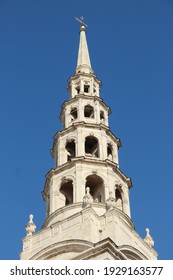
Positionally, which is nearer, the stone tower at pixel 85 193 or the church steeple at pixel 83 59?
the stone tower at pixel 85 193

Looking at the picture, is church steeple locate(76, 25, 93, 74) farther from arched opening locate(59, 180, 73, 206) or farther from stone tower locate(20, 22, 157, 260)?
arched opening locate(59, 180, 73, 206)

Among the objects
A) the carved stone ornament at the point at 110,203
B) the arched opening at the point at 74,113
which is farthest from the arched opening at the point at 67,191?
the arched opening at the point at 74,113

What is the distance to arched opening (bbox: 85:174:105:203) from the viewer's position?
1777 inches

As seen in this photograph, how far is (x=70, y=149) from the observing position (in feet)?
163

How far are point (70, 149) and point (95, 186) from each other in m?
4.71

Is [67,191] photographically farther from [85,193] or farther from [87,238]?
[87,238]

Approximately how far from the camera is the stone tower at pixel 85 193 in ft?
128

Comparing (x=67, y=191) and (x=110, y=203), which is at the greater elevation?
(x=67, y=191)

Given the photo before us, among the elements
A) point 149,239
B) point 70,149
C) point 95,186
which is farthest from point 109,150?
point 149,239

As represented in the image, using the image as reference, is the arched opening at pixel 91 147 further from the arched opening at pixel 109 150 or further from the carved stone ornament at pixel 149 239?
the carved stone ornament at pixel 149 239

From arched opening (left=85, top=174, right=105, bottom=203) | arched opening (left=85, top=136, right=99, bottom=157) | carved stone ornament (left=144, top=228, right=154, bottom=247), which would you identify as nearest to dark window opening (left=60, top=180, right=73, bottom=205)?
arched opening (left=85, top=174, right=105, bottom=203)

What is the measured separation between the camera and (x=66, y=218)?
135ft

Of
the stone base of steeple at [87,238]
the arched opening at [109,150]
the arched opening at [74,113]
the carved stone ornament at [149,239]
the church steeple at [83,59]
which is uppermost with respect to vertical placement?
the church steeple at [83,59]

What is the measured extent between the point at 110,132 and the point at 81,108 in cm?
300
